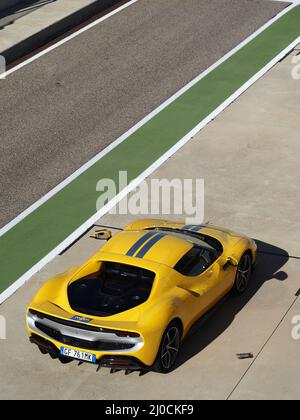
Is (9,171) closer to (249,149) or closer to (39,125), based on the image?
(39,125)

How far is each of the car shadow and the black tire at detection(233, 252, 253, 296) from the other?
0.09 metres

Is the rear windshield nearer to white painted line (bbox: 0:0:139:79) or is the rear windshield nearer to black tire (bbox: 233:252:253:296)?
black tire (bbox: 233:252:253:296)

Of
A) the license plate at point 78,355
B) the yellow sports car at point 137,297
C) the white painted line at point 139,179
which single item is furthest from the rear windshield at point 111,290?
the white painted line at point 139,179

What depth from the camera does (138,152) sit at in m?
17.9

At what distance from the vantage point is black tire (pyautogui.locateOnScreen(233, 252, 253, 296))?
42.7 feet

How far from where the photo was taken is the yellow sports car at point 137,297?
441 inches

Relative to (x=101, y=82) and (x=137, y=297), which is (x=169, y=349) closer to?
(x=137, y=297)

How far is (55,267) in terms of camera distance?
14.2 meters

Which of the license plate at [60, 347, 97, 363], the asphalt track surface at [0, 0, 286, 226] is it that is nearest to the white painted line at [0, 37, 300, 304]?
the asphalt track surface at [0, 0, 286, 226]

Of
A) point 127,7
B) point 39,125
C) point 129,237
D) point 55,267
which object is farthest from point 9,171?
point 127,7

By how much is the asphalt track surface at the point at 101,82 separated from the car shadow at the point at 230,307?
173 inches

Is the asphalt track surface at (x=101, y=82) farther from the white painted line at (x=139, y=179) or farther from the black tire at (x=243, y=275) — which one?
the black tire at (x=243, y=275)
